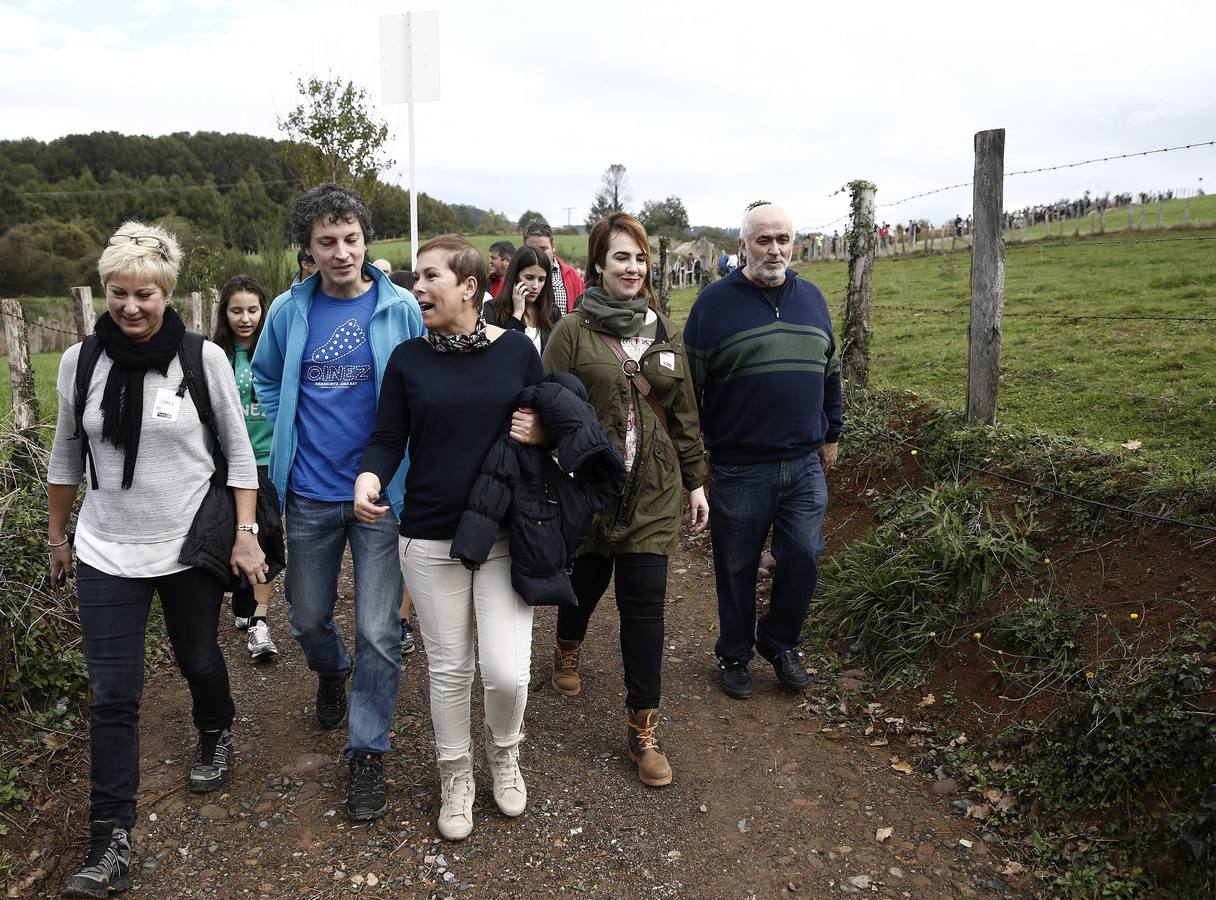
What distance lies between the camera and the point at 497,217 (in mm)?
81062

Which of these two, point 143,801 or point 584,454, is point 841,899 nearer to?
point 584,454

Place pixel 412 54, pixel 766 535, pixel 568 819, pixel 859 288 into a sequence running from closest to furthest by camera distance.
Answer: pixel 568 819 → pixel 766 535 → pixel 859 288 → pixel 412 54

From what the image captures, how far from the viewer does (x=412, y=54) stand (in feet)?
32.0

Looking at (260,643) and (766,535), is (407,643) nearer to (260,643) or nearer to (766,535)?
(260,643)

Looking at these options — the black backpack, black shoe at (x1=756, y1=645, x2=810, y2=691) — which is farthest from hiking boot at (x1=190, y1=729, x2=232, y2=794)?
black shoe at (x1=756, y1=645, x2=810, y2=691)

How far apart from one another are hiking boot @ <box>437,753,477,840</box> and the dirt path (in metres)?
0.08

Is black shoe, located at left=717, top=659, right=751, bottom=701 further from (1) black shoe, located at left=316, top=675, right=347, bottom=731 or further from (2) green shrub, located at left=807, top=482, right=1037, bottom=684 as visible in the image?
(1) black shoe, located at left=316, top=675, right=347, bottom=731

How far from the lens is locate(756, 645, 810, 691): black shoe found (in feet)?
14.2

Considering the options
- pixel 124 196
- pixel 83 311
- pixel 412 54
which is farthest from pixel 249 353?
pixel 124 196

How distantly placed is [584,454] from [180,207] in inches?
2348

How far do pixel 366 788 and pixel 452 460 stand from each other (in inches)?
52.4

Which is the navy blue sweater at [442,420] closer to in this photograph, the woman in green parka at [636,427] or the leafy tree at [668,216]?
the woman in green parka at [636,427]

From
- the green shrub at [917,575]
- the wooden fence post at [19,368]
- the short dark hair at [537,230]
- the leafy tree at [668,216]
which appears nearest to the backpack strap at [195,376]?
the green shrub at [917,575]

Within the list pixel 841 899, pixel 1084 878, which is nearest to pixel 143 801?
pixel 841 899
